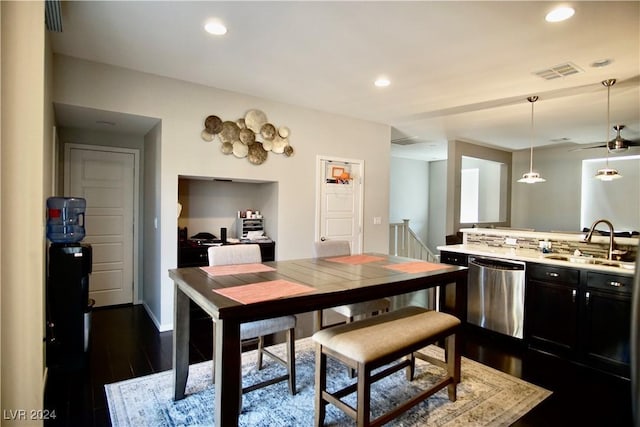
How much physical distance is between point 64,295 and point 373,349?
252 cm

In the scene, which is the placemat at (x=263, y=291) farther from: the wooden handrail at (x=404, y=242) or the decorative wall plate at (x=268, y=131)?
the wooden handrail at (x=404, y=242)

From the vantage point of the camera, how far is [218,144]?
400cm

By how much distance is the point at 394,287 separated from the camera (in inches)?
86.9

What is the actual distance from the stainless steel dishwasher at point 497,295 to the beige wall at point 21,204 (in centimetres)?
370

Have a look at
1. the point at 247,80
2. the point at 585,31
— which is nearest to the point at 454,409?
the point at 585,31

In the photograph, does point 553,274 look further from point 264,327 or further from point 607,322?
point 264,327

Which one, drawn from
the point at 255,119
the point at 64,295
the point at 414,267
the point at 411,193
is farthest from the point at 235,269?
the point at 411,193

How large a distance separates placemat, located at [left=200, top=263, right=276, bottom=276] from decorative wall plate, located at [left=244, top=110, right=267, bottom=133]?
2.14m

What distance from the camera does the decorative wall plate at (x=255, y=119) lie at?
4184 mm

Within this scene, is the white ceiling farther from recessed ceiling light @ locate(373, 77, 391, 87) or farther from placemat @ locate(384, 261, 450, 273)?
placemat @ locate(384, 261, 450, 273)

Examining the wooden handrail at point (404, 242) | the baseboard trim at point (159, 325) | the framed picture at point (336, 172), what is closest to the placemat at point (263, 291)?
the baseboard trim at point (159, 325)

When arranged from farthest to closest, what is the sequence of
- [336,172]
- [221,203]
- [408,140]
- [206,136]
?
[408,140], [336,172], [221,203], [206,136]

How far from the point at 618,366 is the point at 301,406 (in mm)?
2552

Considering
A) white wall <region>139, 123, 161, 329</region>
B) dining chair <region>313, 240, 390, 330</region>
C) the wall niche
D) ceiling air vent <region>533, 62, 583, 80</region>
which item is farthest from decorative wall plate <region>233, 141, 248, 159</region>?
ceiling air vent <region>533, 62, 583, 80</region>
